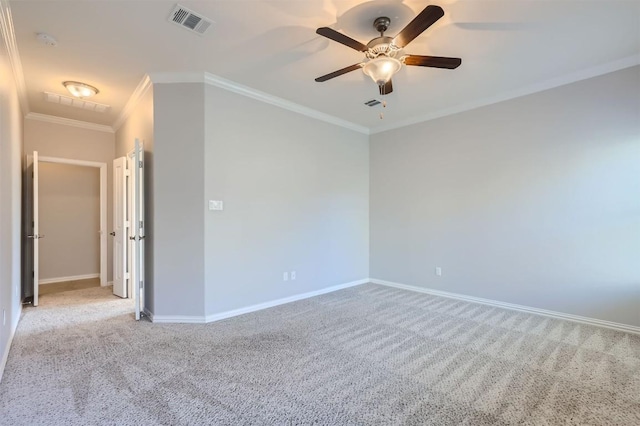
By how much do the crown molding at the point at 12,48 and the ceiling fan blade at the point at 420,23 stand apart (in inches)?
116

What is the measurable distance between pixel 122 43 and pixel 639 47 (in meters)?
5.15

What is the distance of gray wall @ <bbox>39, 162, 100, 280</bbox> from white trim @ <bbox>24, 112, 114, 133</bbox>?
982 mm

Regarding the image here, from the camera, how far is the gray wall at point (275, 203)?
3.71 metres

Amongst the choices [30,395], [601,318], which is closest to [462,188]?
[601,318]

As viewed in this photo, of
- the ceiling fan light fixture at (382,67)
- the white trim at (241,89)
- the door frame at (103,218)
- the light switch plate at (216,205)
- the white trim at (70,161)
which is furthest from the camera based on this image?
the door frame at (103,218)

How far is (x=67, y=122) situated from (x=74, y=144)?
375mm

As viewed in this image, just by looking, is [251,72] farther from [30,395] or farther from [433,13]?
[30,395]

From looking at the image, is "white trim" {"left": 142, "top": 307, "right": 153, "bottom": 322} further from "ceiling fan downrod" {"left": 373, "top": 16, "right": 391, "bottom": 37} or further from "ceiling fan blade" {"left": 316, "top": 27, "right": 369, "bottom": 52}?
"ceiling fan downrod" {"left": 373, "top": 16, "right": 391, "bottom": 37}

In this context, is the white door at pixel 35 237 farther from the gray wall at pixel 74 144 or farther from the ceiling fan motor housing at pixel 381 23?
the ceiling fan motor housing at pixel 381 23

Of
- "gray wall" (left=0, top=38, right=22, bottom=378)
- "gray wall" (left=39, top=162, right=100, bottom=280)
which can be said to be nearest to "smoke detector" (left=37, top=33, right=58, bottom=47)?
"gray wall" (left=0, top=38, right=22, bottom=378)

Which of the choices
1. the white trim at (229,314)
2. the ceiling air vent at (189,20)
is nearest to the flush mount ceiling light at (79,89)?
the ceiling air vent at (189,20)

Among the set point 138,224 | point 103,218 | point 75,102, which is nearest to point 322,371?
point 138,224

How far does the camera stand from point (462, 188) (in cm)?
458

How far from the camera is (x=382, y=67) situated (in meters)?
2.41
